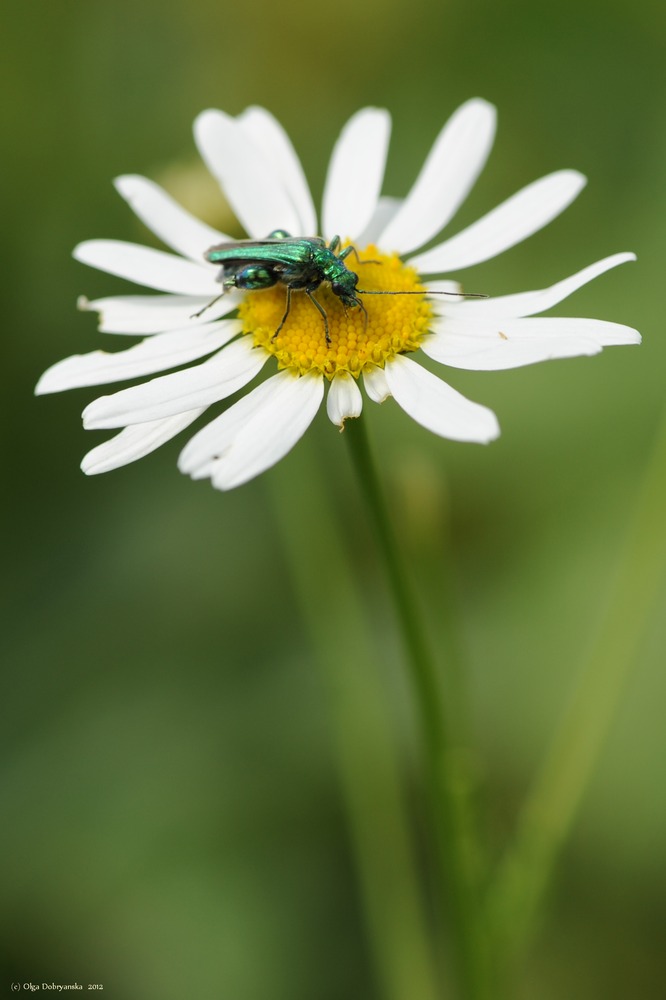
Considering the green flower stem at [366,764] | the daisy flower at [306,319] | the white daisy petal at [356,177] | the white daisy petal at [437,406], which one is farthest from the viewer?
the green flower stem at [366,764]

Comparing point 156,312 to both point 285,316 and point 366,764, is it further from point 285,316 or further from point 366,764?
point 366,764

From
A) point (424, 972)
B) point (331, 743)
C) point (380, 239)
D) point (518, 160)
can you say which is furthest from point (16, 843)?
point (518, 160)

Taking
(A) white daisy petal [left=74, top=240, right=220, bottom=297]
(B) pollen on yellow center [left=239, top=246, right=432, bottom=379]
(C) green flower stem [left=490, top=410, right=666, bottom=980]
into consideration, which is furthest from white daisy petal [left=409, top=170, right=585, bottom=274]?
(C) green flower stem [left=490, top=410, right=666, bottom=980]

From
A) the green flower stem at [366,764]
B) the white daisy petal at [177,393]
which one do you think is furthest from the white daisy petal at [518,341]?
the green flower stem at [366,764]

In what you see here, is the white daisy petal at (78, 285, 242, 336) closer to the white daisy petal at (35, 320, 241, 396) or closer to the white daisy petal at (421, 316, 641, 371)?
the white daisy petal at (35, 320, 241, 396)

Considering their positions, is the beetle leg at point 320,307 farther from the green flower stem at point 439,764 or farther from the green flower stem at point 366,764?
the green flower stem at point 366,764

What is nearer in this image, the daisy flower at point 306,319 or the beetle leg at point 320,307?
the daisy flower at point 306,319
